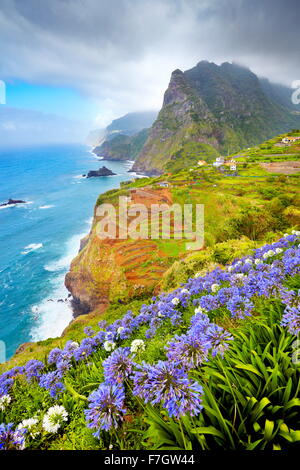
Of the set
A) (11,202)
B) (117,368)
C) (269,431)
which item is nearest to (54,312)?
(117,368)

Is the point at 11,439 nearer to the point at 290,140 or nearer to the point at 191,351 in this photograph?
the point at 191,351

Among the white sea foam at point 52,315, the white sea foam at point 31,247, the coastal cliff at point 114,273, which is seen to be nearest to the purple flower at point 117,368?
the coastal cliff at point 114,273

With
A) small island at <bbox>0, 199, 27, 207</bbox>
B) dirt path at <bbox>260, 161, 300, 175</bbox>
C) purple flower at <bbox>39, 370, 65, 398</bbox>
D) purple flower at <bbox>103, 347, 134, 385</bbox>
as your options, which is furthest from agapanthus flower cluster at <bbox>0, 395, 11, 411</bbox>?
small island at <bbox>0, 199, 27, 207</bbox>

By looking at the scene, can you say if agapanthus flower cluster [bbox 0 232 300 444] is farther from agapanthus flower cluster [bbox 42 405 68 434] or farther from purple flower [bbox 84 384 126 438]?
agapanthus flower cluster [bbox 42 405 68 434]

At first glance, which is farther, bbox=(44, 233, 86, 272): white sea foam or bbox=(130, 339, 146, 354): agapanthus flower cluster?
bbox=(44, 233, 86, 272): white sea foam

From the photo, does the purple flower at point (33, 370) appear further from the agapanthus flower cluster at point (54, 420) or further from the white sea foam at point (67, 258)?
the white sea foam at point (67, 258)

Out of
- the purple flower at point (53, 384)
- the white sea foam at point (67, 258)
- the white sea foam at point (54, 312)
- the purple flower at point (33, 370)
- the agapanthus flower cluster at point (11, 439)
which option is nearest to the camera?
the agapanthus flower cluster at point (11, 439)

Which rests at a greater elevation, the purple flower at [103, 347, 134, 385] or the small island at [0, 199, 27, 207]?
the purple flower at [103, 347, 134, 385]
